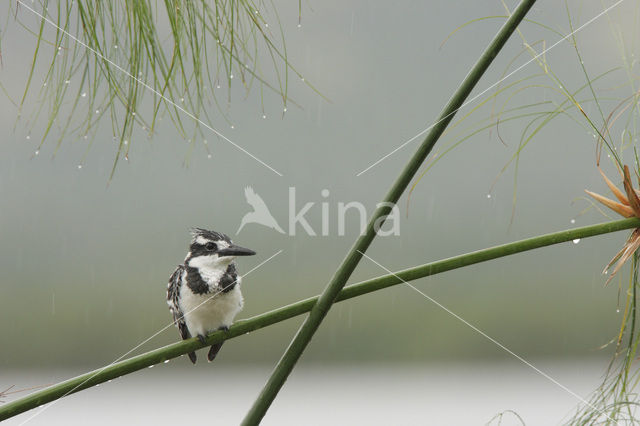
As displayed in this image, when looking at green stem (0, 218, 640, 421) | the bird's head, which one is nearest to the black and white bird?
the bird's head

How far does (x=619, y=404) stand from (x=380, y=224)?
0.44 metres

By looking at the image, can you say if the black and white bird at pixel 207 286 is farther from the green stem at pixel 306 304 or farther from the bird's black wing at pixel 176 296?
the green stem at pixel 306 304

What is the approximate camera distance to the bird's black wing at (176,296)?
1119mm

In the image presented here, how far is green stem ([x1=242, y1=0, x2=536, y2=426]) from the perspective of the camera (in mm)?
467

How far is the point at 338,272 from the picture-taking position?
48 cm

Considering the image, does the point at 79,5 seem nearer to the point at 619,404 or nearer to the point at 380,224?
the point at 380,224

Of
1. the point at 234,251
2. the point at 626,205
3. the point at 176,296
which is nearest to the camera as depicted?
the point at 626,205

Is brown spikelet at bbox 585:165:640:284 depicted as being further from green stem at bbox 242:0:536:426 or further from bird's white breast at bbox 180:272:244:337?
bird's white breast at bbox 180:272:244:337

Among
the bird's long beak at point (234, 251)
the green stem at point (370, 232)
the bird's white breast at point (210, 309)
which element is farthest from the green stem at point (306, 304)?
the bird's white breast at point (210, 309)

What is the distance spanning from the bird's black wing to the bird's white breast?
29 millimetres

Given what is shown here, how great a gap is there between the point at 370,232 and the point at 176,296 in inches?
28.4

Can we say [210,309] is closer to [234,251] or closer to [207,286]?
[207,286]

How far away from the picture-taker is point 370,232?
0.48 metres

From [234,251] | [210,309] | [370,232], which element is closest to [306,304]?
[370,232]
